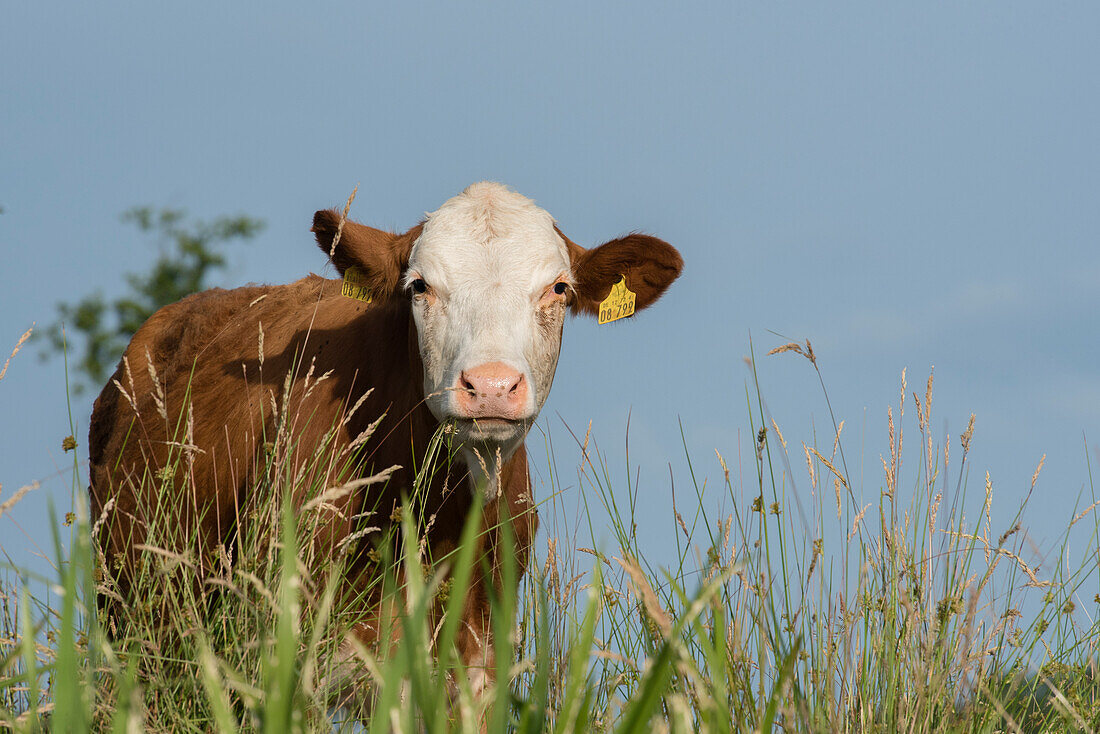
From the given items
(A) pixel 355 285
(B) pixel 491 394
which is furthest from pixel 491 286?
(A) pixel 355 285

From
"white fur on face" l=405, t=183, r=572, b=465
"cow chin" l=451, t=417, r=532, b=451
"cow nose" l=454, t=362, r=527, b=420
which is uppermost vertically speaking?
"white fur on face" l=405, t=183, r=572, b=465

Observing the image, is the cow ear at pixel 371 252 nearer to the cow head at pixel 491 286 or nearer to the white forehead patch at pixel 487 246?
the cow head at pixel 491 286

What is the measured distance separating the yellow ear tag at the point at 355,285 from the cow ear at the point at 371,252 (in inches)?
0.5

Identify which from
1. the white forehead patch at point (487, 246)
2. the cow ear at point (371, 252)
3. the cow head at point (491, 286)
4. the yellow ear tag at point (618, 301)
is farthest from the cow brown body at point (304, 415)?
the yellow ear tag at point (618, 301)

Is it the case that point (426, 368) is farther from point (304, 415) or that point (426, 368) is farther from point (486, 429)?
point (304, 415)

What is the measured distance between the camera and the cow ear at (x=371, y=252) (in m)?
5.20

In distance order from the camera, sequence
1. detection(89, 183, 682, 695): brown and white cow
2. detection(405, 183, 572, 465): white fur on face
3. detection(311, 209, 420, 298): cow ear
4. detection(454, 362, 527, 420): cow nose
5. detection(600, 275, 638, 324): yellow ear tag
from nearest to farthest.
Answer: detection(454, 362, 527, 420): cow nose < detection(405, 183, 572, 465): white fur on face < detection(89, 183, 682, 695): brown and white cow < detection(311, 209, 420, 298): cow ear < detection(600, 275, 638, 324): yellow ear tag

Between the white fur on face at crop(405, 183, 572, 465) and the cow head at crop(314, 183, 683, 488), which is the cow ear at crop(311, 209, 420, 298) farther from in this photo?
the white fur on face at crop(405, 183, 572, 465)

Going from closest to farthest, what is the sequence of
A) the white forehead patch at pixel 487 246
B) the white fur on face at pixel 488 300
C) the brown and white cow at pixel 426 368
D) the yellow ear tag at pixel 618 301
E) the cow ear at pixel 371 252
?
the white fur on face at pixel 488 300 < the brown and white cow at pixel 426 368 < the white forehead patch at pixel 487 246 < the cow ear at pixel 371 252 < the yellow ear tag at pixel 618 301

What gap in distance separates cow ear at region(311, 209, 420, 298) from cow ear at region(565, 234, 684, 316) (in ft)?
2.89

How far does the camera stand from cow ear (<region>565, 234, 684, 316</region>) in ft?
17.8

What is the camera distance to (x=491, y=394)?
4082 mm

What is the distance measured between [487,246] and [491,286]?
13.1 inches

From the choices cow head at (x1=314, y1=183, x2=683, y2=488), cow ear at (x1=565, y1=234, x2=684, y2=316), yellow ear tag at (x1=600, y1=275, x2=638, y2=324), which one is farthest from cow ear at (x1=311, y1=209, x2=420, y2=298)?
yellow ear tag at (x1=600, y1=275, x2=638, y2=324)
